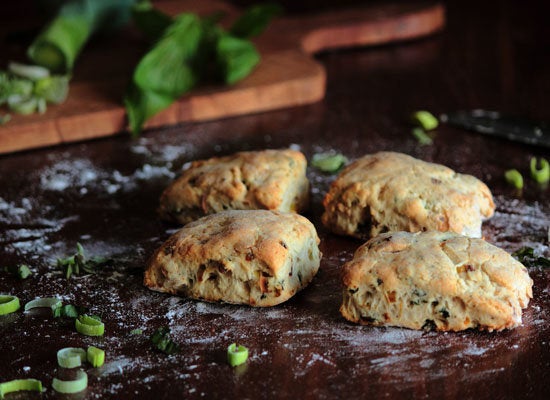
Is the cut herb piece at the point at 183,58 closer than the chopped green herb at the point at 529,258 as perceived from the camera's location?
No

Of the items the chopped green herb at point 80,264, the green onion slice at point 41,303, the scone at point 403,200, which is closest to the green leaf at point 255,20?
the scone at point 403,200

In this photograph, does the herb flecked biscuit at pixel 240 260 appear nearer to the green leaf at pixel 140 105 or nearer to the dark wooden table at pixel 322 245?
the dark wooden table at pixel 322 245

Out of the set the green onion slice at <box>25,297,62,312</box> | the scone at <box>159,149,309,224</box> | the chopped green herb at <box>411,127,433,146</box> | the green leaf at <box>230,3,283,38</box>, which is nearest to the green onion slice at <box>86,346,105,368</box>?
the green onion slice at <box>25,297,62,312</box>

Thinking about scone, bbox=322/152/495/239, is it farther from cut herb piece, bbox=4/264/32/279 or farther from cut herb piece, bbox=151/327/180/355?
cut herb piece, bbox=4/264/32/279

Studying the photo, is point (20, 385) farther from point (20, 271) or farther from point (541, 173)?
point (541, 173)

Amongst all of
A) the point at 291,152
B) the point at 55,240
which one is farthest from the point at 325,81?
the point at 55,240

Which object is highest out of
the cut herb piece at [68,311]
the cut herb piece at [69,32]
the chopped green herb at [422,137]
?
the cut herb piece at [69,32]
